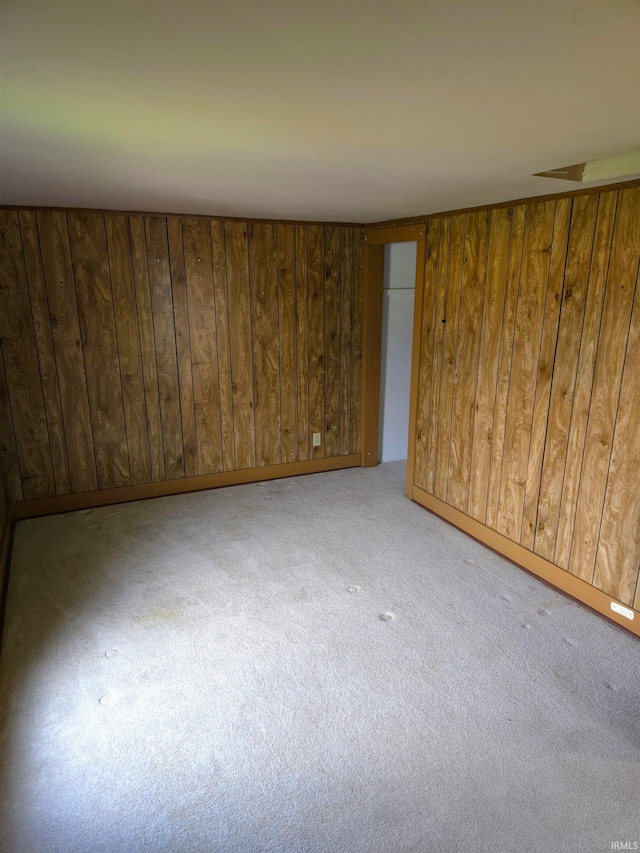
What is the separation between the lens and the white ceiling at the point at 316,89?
2.83 ft

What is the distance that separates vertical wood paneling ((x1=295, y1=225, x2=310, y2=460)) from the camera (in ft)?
13.5

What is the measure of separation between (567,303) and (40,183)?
252 centimetres

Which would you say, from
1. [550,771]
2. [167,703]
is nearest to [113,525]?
[167,703]

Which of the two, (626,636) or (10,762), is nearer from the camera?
(10,762)

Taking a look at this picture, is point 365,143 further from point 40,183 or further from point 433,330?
point 433,330

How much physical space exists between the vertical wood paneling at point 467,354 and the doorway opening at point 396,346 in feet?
3.64

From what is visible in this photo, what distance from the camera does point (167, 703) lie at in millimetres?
2133

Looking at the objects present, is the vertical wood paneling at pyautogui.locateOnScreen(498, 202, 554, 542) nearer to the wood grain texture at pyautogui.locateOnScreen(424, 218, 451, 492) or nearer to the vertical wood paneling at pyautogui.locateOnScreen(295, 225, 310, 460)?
the wood grain texture at pyautogui.locateOnScreen(424, 218, 451, 492)

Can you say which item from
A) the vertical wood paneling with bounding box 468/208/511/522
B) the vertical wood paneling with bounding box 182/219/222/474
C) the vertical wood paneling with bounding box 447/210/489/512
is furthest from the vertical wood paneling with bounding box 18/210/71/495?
the vertical wood paneling with bounding box 468/208/511/522

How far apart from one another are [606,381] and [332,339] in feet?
7.52

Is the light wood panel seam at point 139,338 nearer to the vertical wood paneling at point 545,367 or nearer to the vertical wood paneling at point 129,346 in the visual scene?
the vertical wood paneling at point 129,346

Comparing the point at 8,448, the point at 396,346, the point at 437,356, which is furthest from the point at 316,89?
the point at 396,346

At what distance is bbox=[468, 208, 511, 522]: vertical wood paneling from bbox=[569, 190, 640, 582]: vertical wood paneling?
0.67 metres

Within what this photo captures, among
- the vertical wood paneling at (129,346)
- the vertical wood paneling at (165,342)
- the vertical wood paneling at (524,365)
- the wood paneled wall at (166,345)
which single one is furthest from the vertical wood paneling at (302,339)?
the vertical wood paneling at (524,365)
